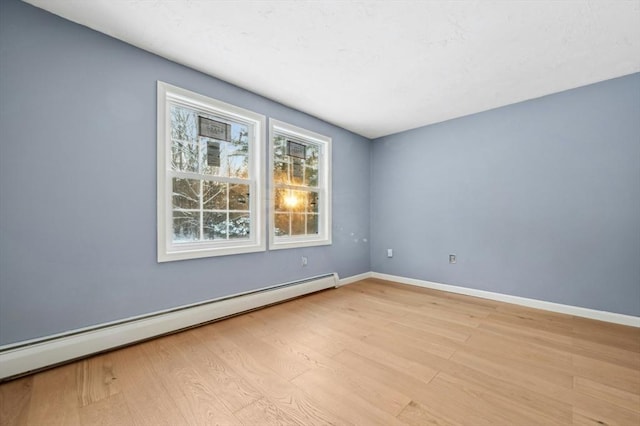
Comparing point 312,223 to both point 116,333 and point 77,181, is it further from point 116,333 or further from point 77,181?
point 77,181

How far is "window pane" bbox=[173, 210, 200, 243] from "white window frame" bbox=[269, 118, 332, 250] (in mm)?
821

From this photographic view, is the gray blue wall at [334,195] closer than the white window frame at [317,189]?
Yes

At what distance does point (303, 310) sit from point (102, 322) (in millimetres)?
1756

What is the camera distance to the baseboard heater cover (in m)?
1.57

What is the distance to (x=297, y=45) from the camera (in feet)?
6.77

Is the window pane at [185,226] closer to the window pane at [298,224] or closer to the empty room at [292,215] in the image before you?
the empty room at [292,215]

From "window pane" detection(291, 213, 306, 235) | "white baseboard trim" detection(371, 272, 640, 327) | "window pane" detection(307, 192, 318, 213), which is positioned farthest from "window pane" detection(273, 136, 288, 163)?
"white baseboard trim" detection(371, 272, 640, 327)

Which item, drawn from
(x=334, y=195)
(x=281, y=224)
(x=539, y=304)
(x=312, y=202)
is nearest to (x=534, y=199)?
(x=539, y=304)

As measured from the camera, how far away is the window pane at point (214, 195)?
2562 millimetres

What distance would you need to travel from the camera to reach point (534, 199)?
2.92 meters

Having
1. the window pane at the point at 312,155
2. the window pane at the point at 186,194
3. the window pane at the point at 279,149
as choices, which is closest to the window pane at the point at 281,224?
the window pane at the point at 279,149

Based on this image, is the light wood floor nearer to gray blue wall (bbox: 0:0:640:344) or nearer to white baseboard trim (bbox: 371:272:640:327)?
white baseboard trim (bbox: 371:272:640:327)

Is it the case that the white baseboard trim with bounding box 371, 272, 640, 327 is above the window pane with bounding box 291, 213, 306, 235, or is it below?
below

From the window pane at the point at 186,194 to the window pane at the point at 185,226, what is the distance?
0.07m
